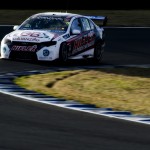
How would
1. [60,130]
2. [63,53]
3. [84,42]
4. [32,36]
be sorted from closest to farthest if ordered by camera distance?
[60,130] < [32,36] < [63,53] < [84,42]

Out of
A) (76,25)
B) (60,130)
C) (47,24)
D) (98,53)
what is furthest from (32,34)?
(60,130)

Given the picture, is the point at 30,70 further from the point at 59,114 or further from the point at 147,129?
the point at 147,129

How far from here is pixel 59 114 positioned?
10.8 metres

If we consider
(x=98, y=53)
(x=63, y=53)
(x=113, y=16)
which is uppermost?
(x=63, y=53)

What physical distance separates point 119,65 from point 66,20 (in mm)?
1808

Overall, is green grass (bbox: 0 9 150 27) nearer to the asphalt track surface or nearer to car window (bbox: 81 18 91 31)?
car window (bbox: 81 18 91 31)

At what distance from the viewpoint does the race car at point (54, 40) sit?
18.1 meters

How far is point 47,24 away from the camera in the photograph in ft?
62.4

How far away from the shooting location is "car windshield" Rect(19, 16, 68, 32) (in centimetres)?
1889

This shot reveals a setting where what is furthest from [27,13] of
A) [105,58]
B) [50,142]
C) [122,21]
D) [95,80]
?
[50,142]

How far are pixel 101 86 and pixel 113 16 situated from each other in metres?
20.2
